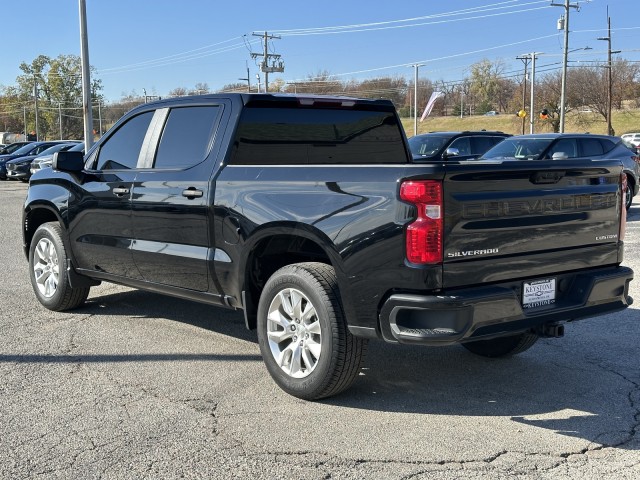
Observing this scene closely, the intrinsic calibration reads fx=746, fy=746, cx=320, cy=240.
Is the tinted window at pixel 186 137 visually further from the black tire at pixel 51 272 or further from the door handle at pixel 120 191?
the black tire at pixel 51 272

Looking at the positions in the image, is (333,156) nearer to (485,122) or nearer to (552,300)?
(552,300)

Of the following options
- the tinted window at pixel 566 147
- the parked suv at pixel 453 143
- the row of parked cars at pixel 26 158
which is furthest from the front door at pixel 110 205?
the row of parked cars at pixel 26 158

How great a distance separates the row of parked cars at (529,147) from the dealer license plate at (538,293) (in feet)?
25.9

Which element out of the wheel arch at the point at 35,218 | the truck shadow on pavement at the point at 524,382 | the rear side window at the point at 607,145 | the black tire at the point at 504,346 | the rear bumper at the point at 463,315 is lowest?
the truck shadow on pavement at the point at 524,382

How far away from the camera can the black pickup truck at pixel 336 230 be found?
4082 millimetres

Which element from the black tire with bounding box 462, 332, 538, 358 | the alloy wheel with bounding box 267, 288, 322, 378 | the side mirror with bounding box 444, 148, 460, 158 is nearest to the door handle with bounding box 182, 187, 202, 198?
the alloy wheel with bounding box 267, 288, 322, 378

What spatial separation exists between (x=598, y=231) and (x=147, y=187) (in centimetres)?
331

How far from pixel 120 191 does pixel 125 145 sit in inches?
19.0

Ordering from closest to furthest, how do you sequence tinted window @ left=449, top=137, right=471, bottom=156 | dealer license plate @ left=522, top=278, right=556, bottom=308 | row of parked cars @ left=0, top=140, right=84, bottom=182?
dealer license plate @ left=522, top=278, right=556, bottom=308
tinted window @ left=449, top=137, right=471, bottom=156
row of parked cars @ left=0, top=140, right=84, bottom=182

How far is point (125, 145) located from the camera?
20.8ft

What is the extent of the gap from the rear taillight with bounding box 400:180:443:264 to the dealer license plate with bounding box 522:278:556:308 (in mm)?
726

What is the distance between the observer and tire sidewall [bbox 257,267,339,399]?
4426 mm

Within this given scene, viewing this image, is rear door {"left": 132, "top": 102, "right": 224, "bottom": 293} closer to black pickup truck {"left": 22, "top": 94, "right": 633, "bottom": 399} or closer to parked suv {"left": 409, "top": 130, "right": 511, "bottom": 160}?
black pickup truck {"left": 22, "top": 94, "right": 633, "bottom": 399}

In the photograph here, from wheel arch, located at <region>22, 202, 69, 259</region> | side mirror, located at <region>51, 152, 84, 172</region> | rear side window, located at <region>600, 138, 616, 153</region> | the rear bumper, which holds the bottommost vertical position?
the rear bumper
